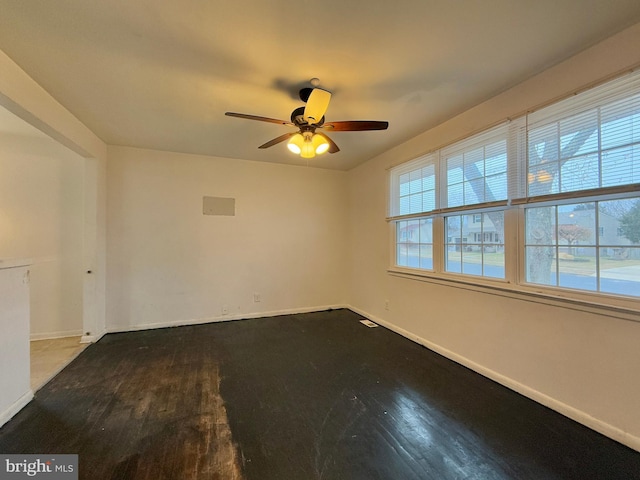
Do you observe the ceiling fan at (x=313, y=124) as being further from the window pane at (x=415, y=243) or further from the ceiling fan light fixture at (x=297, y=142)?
the window pane at (x=415, y=243)

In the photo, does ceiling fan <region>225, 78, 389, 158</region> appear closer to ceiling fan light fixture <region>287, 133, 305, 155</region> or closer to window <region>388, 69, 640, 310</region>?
ceiling fan light fixture <region>287, 133, 305, 155</region>

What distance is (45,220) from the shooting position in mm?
3398

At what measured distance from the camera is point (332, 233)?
Result: 486 cm

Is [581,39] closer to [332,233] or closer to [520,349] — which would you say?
[520,349]

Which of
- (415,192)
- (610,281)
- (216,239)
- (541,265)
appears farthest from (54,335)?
(610,281)

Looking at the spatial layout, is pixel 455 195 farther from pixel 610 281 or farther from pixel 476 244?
pixel 610 281

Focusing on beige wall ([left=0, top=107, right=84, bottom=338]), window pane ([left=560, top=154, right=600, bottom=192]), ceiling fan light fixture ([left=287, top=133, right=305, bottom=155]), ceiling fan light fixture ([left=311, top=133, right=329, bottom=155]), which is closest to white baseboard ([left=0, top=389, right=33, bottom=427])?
beige wall ([left=0, top=107, right=84, bottom=338])

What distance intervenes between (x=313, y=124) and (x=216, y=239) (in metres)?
2.55

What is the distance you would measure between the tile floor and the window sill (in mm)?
3842

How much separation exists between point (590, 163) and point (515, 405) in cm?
179

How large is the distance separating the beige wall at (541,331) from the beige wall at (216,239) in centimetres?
159

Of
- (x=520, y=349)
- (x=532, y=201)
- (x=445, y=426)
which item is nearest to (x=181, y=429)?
(x=445, y=426)

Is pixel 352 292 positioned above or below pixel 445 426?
above

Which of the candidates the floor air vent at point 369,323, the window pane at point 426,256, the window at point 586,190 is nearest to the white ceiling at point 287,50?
the window at point 586,190
